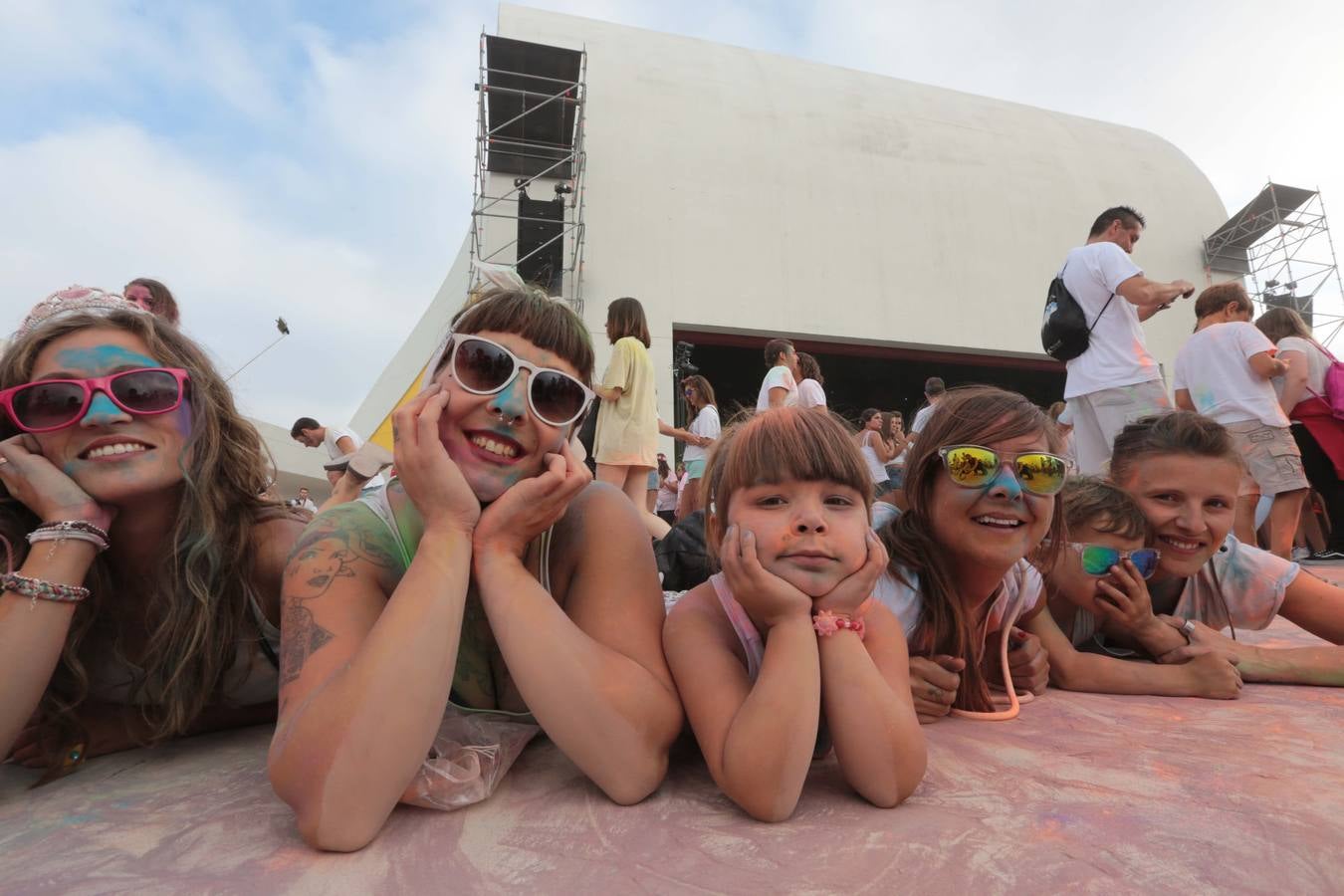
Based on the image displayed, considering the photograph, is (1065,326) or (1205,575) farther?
(1065,326)

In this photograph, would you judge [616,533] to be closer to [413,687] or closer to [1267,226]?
[413,687]

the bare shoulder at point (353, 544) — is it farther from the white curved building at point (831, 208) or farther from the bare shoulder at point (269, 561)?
the white curved building at point (831, 208)

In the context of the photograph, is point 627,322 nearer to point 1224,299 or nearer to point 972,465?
point 972,465

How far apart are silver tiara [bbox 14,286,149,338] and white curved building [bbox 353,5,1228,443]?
9160mm

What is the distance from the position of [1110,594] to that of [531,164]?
1185cm

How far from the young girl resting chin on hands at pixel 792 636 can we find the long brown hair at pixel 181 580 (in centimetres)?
110

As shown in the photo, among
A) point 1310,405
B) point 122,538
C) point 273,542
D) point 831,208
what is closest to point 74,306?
point 122,538

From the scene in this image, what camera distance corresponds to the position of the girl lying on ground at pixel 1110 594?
2256 millimetres

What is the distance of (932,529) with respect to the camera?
208cm

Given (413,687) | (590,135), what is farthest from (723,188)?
(413,687)

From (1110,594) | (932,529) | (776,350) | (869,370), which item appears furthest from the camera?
(869,370)

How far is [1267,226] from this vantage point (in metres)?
14.6

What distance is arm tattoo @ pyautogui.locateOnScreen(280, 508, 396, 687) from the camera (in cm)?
138

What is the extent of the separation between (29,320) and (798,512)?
6.29 feet
